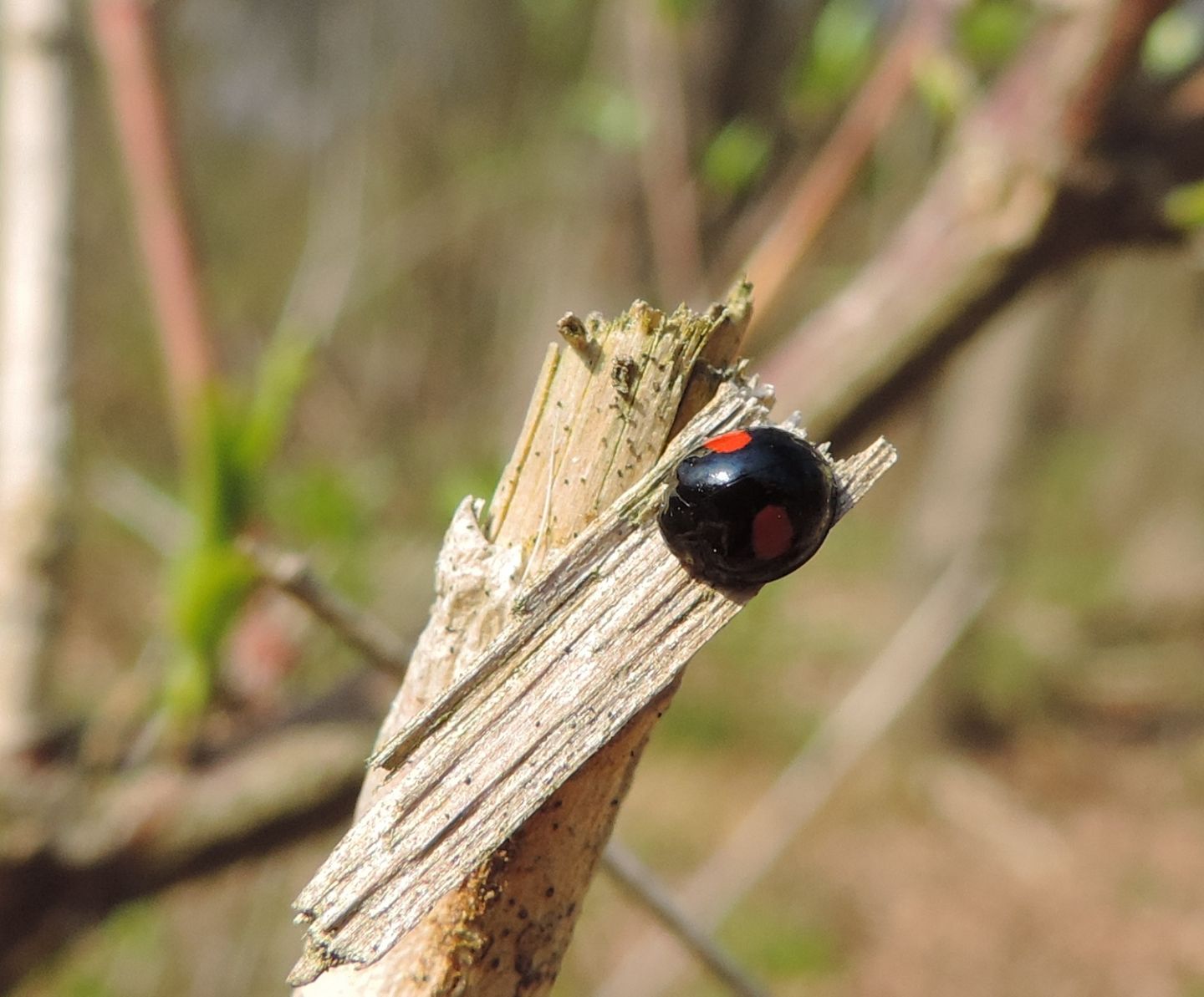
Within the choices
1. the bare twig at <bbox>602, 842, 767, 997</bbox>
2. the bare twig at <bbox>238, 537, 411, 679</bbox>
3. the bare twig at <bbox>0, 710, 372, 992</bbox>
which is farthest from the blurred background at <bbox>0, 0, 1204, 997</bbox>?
the bare twig at <bbox>602, 842, 767, 997</bbox>

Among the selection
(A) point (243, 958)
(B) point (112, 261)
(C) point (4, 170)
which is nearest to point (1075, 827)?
(A) point (243, 958)

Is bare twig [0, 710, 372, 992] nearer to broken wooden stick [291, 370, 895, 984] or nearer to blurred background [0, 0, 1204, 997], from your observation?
blurred background [0, 0, 1204, 997]

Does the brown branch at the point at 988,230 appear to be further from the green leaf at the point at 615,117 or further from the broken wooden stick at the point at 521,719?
the broken wooden stick at the point at 521,719

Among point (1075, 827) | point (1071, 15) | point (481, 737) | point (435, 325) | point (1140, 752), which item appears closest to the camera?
point (481, 737)

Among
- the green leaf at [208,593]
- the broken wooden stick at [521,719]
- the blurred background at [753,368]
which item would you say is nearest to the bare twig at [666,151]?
the blurred background at [753,368]

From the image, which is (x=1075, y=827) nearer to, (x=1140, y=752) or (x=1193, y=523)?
(x=1140, y=752)

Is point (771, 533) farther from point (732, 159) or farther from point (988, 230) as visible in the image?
point (732, 159)

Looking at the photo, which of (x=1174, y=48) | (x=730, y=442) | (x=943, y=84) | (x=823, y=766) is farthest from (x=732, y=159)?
(x=823, y=766)
